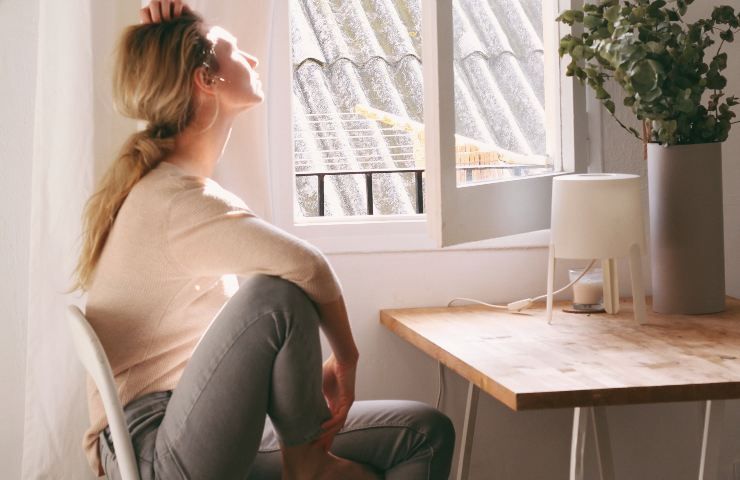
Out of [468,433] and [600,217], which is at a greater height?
[600,217]

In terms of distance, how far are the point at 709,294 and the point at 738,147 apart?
0.57 m

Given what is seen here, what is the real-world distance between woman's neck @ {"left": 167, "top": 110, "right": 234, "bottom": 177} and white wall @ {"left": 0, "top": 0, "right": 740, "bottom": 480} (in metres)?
0.69

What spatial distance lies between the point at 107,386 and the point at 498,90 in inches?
43.2

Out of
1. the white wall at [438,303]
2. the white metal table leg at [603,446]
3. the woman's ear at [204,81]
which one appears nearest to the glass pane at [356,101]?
the white wall at [438,303]

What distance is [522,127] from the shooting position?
2254mm

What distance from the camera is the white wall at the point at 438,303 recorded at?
2.32m

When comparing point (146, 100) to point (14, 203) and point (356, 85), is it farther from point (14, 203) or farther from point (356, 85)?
point (356, 85)

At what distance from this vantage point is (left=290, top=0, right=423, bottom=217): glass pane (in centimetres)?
263

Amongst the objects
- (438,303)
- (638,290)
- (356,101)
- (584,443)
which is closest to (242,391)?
(584,443)

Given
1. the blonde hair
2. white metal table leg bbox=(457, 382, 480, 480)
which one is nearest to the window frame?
white metal table leg bbox=(457, 382, 480, 480)

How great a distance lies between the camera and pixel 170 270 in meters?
1.63

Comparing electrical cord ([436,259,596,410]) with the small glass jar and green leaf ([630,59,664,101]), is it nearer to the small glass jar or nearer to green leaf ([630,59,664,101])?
the small glass jar

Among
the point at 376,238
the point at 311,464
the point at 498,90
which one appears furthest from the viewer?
the point at 376,238

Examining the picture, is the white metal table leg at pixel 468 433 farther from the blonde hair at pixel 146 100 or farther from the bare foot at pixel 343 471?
the blonde hair at pixel 146 100
